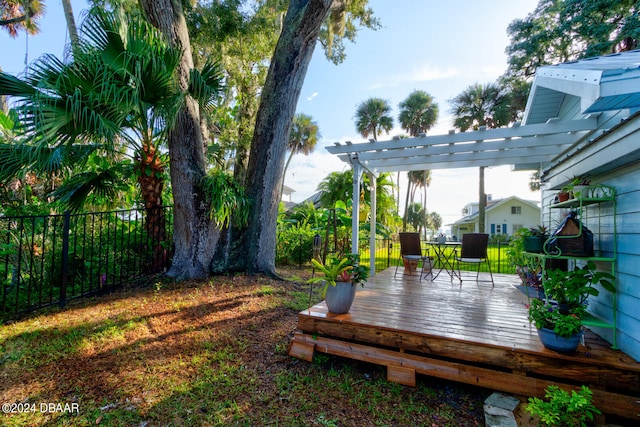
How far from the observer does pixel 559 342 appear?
90.7 inches

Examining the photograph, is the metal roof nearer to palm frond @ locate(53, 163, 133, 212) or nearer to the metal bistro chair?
the metal bistro chair

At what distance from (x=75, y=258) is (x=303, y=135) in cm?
2155

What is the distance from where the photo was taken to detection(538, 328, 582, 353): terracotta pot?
89.9 inches

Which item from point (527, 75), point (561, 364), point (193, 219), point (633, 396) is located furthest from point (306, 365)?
point (527, 75)

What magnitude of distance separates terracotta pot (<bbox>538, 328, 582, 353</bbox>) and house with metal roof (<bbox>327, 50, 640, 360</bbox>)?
0.42 metres

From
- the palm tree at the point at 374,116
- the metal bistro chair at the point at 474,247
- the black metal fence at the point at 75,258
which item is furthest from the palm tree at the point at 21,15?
the palm tree at the point at 374,116

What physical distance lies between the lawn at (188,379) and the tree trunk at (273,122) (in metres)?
1.80

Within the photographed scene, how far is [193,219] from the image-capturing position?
4.94 m

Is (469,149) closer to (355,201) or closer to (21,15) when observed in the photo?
(355,201)

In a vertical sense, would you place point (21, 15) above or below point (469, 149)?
above

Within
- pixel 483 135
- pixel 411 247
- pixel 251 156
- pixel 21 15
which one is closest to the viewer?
pixel 483 135

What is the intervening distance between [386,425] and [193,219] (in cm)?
422

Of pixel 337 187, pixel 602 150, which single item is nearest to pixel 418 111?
pixel 337 187

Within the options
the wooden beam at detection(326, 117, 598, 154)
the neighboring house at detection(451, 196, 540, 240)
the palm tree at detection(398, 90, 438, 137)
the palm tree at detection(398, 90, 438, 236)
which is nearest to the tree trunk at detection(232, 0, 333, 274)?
the wooden beam at detection(326, 117, 598, 154)
